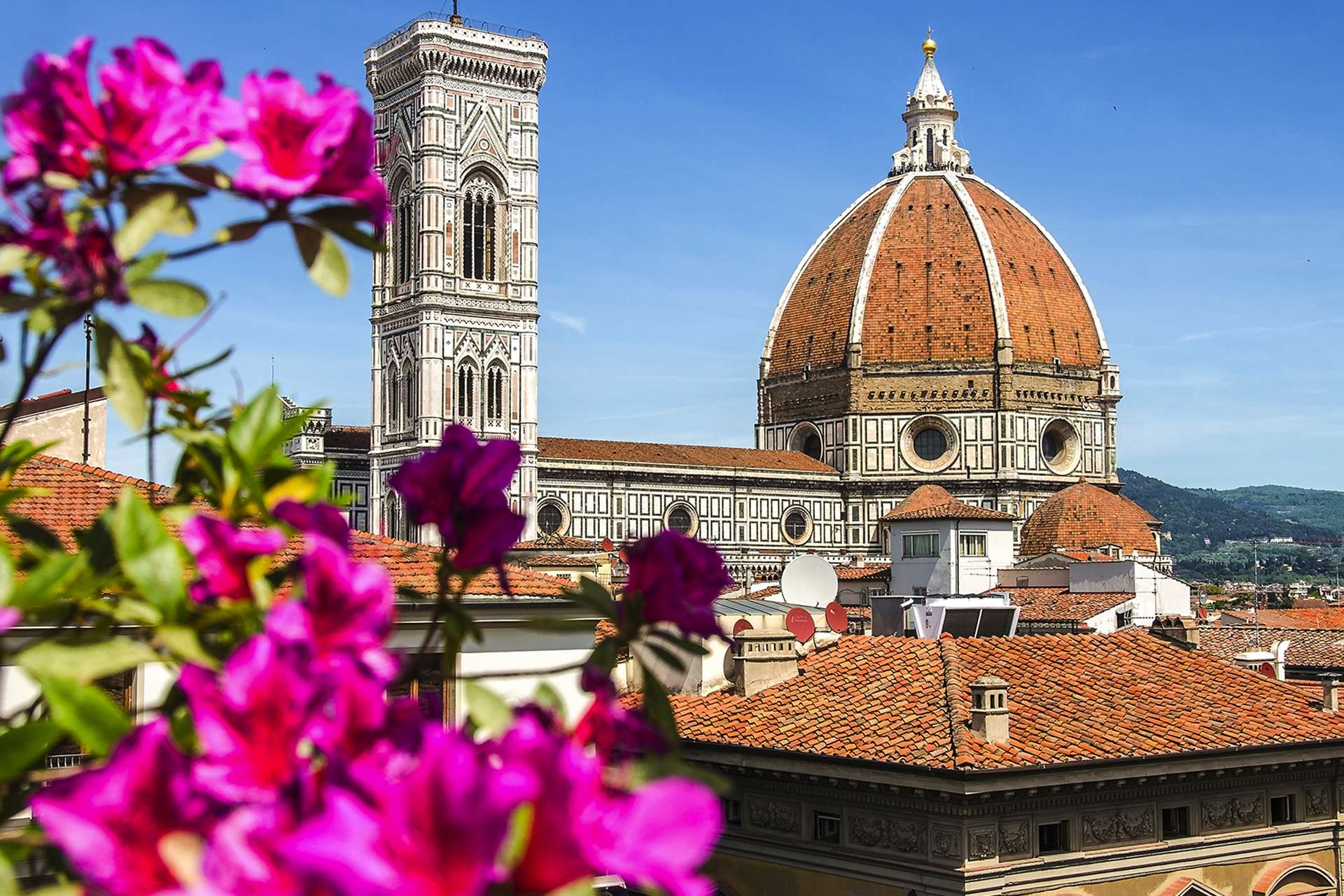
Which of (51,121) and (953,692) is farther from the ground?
(51,121)

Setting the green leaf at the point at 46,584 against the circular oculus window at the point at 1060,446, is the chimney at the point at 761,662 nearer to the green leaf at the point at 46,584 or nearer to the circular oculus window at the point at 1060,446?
the green leaf at the point at 46,584

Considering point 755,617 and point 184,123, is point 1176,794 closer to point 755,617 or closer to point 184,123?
point 755,617

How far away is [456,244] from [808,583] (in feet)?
156

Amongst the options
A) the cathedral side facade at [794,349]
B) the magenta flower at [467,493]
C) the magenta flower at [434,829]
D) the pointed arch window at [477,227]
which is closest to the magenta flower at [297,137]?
the magenta flower at [467,493]

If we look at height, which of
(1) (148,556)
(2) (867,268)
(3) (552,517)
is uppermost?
(2) (867,268)

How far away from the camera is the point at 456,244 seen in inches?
2771

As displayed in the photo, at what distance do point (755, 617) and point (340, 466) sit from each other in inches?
2180

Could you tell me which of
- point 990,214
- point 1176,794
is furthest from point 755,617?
point 990,214

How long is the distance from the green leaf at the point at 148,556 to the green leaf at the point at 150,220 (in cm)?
28

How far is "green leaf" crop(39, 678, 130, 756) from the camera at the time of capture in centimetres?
163

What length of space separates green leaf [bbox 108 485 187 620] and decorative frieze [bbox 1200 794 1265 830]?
1617 cm

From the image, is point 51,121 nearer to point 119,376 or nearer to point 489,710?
point 119,376

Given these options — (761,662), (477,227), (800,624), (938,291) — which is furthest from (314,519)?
(938,291)

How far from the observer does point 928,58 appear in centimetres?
10450
